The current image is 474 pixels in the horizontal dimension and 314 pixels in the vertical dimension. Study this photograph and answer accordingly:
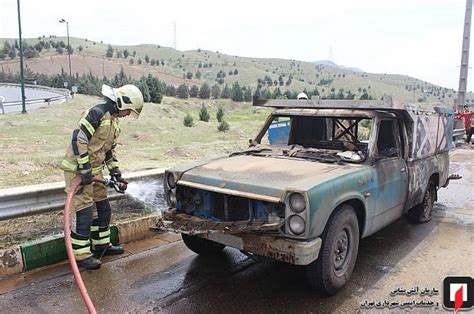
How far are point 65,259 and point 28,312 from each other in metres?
1.18

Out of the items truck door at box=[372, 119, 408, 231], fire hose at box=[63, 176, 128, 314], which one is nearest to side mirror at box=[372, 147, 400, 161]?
truck door at box=[372, 119, 408, 231]

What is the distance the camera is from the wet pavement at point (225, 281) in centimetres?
391

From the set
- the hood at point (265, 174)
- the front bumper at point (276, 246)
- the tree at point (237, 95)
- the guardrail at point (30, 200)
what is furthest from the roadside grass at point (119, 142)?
the tree at point (237, 95)

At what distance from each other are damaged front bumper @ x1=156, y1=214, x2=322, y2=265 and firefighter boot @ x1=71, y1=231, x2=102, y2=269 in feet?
3.39

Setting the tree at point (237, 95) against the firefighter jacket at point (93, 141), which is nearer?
the firefighter jacket at point (93, 141)

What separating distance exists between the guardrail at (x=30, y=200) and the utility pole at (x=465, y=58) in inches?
748

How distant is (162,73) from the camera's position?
72.8 meters

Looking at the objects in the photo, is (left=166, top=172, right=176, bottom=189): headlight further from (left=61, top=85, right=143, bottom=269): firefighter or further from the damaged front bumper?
(left=61, top=85, right=143, bottom=269): firefighter

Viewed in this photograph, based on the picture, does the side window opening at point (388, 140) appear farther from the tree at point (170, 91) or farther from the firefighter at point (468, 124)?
the tree at point (170, 91)

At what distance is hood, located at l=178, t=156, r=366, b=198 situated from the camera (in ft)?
12.7

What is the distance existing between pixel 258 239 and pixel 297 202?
49 centimetres

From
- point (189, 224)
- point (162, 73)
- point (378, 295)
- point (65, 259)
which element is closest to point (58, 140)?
point (65, 259)

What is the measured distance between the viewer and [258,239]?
3.87m

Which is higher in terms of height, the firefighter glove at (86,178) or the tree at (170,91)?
the tree at (170,91)
